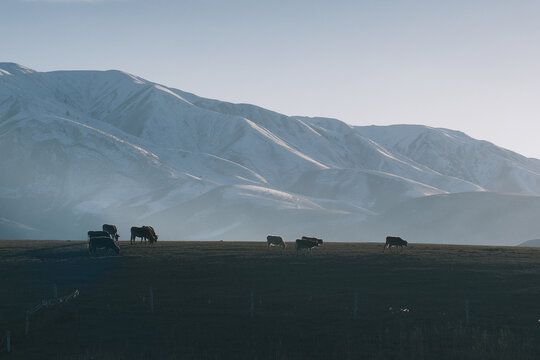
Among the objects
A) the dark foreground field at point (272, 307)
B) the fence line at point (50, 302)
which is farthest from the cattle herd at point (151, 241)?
the fence line at point (50, 302)

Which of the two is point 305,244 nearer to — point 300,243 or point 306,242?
point 306,242

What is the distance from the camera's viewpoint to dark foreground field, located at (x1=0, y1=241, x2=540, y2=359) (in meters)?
36.2

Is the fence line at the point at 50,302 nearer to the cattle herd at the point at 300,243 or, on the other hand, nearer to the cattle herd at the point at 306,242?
the cattle herd at the point at 300,243

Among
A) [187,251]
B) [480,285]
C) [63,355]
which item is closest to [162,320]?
[63,355]

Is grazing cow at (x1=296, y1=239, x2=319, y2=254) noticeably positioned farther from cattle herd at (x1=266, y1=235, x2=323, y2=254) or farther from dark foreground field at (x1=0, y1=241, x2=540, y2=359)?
dark foreground field at (x1=0, y1=241, x2=540, y2=359)

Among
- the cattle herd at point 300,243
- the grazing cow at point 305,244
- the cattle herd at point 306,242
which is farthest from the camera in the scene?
the cattle herd at point 306,242

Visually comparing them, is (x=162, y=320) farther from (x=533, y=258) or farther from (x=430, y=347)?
(x=533, y=258)

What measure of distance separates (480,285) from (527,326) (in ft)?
49.9

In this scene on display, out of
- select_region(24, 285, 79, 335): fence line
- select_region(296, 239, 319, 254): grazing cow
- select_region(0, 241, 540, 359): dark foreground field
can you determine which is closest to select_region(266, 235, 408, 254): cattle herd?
select_region(296, 239, 319, 254): grazing cow

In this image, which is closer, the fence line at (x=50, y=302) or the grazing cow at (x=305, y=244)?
the fence line at (x=50, y=302)

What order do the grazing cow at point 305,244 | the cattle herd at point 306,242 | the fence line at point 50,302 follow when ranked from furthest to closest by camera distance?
the cattle herd at point 306,242 < the grazing cow at point 305,244 < the fence line at point 50,302

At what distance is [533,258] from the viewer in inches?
3031

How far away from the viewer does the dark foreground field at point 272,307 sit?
36.2 meters

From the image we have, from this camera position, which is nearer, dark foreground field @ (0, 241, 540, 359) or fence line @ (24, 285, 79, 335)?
dark foreground field @ (0, 241, 540, 359)
